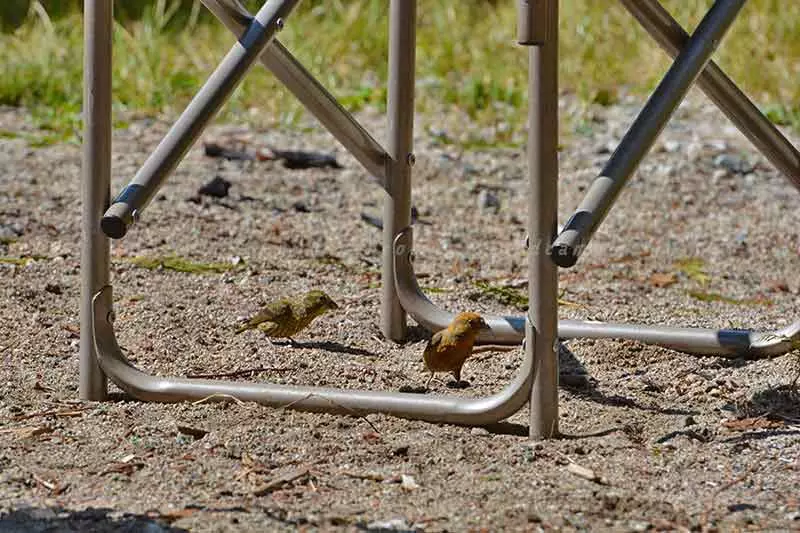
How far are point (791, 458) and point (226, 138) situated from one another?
3786 mm

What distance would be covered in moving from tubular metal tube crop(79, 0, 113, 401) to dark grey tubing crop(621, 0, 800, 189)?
1.05 meters

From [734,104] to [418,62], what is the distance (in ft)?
13.5

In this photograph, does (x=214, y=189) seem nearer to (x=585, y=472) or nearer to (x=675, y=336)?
(x=675, y=336)

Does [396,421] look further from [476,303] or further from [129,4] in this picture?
[129,4]

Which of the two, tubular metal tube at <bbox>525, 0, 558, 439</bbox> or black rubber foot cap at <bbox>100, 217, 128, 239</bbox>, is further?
black rubber foot cap at <bbox>100, 217, 128, 239</bbox>

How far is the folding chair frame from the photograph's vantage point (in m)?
2.65

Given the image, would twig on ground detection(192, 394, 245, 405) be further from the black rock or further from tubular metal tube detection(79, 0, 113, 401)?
the black rock

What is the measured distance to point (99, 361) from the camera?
297 centimetres

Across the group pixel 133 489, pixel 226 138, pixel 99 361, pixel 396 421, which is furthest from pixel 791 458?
pixel 226 138

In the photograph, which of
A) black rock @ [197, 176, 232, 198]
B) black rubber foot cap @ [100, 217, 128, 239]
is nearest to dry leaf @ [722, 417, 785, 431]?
black rubber foot cap @ [100, 217, 128, 239]

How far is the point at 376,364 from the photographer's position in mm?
3332

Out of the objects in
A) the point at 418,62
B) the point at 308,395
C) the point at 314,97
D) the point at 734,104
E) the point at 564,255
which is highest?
the point at 734,104

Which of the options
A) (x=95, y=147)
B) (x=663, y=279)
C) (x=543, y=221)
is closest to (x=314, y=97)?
(x=95, y=147)

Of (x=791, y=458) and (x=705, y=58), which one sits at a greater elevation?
(x=705, y=58)
